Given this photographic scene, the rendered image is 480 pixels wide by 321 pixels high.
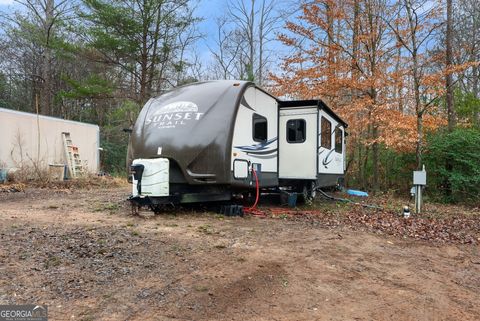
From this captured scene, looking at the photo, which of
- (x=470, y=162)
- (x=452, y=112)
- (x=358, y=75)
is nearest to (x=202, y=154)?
(x=358, y=75)

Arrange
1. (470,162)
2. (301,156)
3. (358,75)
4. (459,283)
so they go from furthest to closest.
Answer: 1. (358,75)
2. (470,162)
3. (301,156)
4. (459,283)

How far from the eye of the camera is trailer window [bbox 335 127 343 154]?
11.9 m

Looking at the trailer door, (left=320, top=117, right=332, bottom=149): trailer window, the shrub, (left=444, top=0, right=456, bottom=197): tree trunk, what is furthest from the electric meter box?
Answer: (left=444, top=0, right=456, bottom=197): tree trunk

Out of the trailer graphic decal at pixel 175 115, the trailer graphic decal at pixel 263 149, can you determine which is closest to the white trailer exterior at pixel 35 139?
the trailer graphic decal at pixel 175 115

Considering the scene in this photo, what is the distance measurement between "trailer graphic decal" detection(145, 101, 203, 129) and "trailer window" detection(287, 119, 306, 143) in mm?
3029

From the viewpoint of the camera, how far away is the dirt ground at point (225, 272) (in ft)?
10.7

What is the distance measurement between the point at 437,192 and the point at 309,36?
7476 mm

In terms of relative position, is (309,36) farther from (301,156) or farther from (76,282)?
(76,282)

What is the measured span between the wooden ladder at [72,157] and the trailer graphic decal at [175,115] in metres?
9.08

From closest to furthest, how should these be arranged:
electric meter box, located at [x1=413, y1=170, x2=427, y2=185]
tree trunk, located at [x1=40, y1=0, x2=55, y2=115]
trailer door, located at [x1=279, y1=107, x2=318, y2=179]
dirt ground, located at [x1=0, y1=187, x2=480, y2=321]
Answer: dirt ground, located at [x1=0, y1=187, x2=480, y2=321] → electric meter box, located at [x1=413, y1=170, x2=427, y2=185] → trailer door, located at [x1=279, y1=107, x2=318, y2=179] → tree trunk, located at [x1=40, y1=0, x2=55, y2=115]

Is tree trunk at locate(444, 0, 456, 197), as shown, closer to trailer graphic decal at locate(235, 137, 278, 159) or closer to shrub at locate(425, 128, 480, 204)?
shrub at locate(425, 128, 480, 204)

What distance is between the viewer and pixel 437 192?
14.5 metres

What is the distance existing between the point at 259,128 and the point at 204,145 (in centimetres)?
176

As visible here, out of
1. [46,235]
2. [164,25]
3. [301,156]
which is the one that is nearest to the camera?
[46,235]
